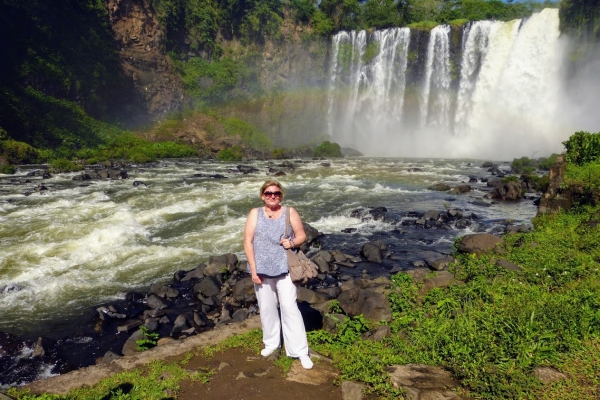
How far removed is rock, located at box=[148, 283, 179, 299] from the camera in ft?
29.4

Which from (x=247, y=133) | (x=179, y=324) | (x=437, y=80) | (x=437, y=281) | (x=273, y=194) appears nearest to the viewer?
(x=273, y=194)

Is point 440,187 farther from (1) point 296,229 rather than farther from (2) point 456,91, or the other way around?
(2) point 456,91

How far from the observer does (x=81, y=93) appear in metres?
41.4

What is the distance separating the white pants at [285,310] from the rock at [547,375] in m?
2.43

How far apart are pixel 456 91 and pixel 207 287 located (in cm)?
4120

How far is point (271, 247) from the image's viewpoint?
177 inches

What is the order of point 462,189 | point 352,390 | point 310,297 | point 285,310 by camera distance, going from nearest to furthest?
point 352,390 < point 285,310 < point 310,297 < point 462,189

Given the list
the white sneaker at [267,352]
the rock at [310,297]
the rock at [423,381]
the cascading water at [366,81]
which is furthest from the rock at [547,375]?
the cascading water at [366,81]

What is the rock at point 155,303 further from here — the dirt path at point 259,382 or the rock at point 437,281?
the rock at point 437,281

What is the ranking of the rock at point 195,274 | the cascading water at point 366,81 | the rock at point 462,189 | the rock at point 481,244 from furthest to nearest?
the cascading water at point 366,81 → the rock at point 462,189 → the rock at point 195,274 → the rock at point 481,244

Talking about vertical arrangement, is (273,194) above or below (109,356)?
above

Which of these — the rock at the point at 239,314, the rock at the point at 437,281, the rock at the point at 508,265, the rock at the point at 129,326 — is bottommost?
the rock at the point at 129,326

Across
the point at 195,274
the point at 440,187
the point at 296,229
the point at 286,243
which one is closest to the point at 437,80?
the point at 440,187

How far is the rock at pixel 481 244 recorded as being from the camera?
31.6 feet
